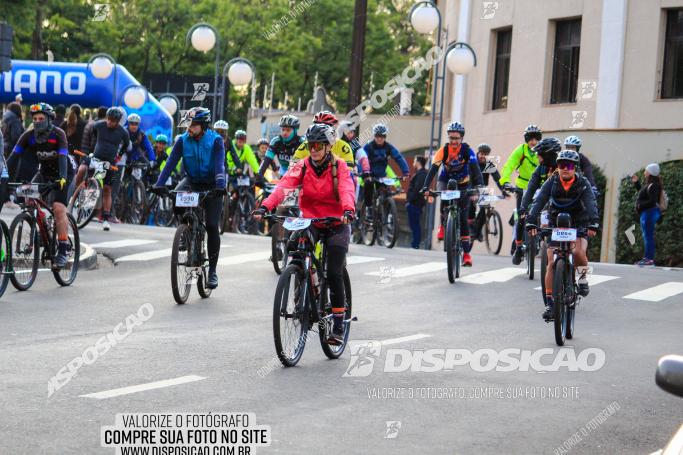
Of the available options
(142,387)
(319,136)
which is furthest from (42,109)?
(142,387)

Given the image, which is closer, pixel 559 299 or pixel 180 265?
pixel 559 299

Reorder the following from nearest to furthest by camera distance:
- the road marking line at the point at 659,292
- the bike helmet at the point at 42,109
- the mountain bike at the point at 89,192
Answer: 1. the bike helmet at the point at 42,109
2. the road marking line at the point at 659,292
3. the mountain bike at the point at 89,192

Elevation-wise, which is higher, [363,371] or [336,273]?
[336,273]

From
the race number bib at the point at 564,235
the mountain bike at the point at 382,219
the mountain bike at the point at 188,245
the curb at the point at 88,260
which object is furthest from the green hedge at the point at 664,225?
the race number bib at the point at 564,235

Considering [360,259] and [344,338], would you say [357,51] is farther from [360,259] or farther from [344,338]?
[344,338]

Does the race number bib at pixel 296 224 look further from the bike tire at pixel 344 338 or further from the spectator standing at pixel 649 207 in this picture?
the spectator standing at pixel 649 207

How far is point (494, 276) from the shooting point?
699 inches

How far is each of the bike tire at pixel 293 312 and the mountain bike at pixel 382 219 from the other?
11070 mm

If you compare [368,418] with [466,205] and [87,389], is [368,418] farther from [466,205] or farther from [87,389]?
[466,205]

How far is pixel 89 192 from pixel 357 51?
10.9 meters

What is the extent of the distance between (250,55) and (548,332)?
157 ft

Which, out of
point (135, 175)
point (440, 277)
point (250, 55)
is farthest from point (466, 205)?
point (250, 55)

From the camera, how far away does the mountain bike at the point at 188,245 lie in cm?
1322

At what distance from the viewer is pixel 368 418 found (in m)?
7.89
